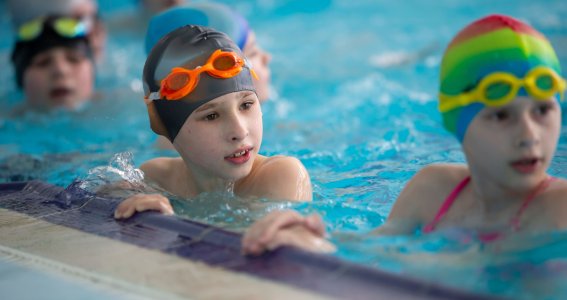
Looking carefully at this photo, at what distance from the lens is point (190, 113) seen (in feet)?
11.4

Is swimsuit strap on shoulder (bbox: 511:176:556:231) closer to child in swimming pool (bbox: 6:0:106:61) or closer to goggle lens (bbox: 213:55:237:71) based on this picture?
goggle lens (bbox: 213:55:237:71)

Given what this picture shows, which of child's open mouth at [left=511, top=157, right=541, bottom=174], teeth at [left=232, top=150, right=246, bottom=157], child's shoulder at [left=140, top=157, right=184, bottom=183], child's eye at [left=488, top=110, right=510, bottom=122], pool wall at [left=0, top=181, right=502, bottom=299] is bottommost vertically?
pool wall at [left=0, top=181, right=502, bottom=299]

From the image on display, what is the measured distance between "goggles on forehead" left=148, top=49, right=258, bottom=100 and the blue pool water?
22.1 inches

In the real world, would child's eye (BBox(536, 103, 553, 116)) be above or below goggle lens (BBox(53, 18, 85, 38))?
below

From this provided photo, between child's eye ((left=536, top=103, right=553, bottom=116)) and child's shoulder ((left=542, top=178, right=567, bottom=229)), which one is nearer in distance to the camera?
child's eye ((left=536, top=103, right=553, bottom=116))

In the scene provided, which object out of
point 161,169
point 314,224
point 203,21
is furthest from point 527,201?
point 203,21

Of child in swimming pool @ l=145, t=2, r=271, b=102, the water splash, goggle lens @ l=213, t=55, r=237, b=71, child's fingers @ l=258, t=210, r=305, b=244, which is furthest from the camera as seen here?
child in swimming pool @ l=145, t=2, r=271, b=102

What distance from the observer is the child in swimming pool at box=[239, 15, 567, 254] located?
8.58 ft

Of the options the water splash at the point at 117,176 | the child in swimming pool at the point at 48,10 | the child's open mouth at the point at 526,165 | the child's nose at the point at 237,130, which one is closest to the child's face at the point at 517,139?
the child's open mouth at the point at 526,165

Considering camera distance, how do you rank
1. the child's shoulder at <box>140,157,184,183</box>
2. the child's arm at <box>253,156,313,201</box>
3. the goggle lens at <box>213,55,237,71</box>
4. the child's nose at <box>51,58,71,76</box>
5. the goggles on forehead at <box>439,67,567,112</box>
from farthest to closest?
the child's nose at <box>51,58,71,76</box>, the child's shoulder at <box>140,157,184,183</box>, the child's arm at <box>253,156,313,201</box>, the goggle lens at <box>213,55,237,71</box>, the goggles on forehead at <box>439,67,567,112</box>

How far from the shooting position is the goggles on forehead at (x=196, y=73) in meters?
3.41

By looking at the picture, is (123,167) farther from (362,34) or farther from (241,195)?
(362,34)

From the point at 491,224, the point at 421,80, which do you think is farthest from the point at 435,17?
the point at 491,224

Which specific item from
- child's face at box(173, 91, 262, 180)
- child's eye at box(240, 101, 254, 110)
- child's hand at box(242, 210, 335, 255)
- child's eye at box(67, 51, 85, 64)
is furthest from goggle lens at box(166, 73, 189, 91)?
child's eye at box(67, 51, 85, 64)
